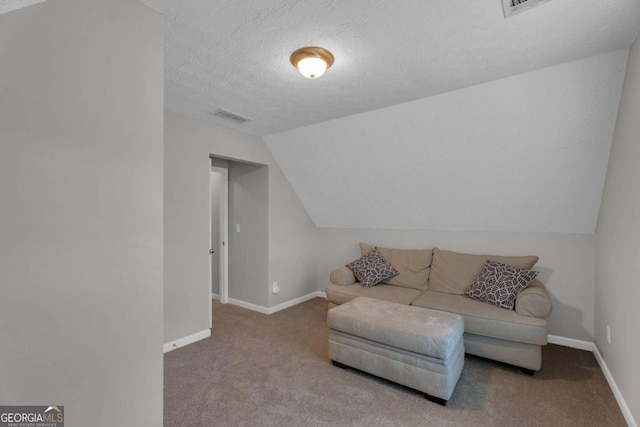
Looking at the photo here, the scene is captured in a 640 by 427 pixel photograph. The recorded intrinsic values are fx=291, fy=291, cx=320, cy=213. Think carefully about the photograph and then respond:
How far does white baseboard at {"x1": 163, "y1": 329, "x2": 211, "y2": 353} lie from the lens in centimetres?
297

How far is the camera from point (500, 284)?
9.36ft

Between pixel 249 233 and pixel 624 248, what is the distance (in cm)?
384

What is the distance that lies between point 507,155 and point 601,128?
650 millimetres

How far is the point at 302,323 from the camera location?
12.1 ft

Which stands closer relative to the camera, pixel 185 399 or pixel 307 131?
pixel 185 399

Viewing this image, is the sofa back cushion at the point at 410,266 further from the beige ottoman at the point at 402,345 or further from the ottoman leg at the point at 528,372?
the ottoman leg at the point at 528,372

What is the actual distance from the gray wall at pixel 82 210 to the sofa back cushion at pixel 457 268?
9.74ft

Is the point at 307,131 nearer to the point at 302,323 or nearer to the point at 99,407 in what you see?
the point at 302,323

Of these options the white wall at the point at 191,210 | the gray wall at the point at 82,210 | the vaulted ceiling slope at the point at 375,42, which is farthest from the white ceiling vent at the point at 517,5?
the white wall at the point at 191,210

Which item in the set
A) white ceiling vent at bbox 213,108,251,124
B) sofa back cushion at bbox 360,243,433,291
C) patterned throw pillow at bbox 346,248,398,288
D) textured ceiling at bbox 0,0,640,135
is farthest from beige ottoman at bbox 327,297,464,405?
white ceiling vent at bbox 213,108,251,124

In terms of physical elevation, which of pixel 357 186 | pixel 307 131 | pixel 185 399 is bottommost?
pixel 185 399

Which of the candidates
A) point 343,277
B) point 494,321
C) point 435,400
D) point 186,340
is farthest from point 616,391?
point 186,340

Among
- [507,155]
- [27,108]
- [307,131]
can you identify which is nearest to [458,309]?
[507,155]

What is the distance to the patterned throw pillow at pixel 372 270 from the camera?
12.0ft
